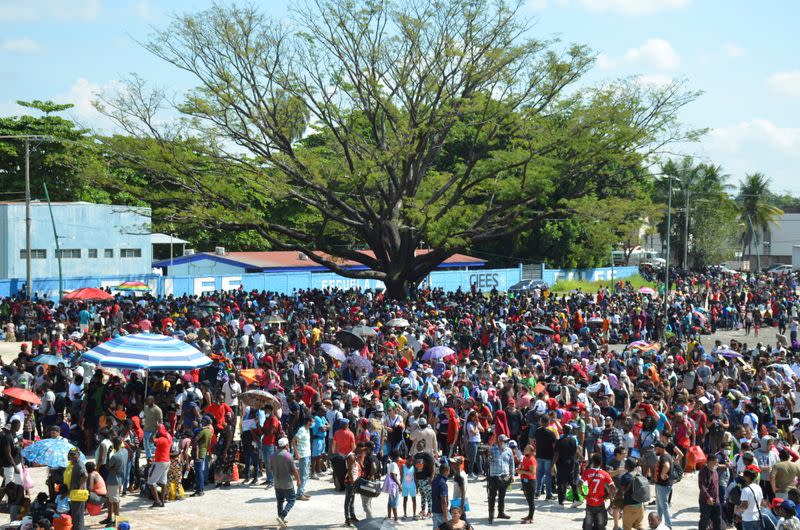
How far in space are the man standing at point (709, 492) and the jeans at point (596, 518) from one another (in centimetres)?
136

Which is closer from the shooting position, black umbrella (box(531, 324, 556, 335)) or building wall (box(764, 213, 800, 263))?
black umbrella (box(531, 324, 556, 335))

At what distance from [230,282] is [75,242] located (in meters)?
8.17

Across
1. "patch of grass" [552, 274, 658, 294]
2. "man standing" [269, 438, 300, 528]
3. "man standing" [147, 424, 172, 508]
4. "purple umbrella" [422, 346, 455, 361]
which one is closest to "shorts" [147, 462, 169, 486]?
"man standing" [147, 424, 172, 508]

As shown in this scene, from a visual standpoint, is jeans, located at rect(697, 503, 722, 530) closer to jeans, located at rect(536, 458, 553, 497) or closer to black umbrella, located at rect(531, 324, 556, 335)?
jeans, located at rect(536, 458, 553, 497)

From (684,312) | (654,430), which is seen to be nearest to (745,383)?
(654,430)

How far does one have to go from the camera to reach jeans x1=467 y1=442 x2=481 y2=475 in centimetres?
1596

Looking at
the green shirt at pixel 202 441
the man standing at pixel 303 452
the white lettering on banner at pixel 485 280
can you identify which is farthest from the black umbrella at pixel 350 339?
the white lettering on banner at pixel 485 280

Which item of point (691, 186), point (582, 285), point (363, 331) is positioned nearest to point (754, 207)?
point (691, 186)

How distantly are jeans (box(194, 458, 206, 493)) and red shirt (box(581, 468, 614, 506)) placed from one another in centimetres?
581

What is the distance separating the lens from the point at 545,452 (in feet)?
47.7

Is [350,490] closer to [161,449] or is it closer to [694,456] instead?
[161,449]

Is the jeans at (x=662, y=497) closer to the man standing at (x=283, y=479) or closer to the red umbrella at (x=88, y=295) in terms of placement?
the man standing at (x=283, y=479)

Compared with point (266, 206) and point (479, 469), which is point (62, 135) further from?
point (479, 469)

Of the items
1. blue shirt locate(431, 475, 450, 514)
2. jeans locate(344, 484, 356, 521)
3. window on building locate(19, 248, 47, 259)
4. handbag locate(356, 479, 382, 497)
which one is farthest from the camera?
window on building locate(19, 248, 47, 259)
